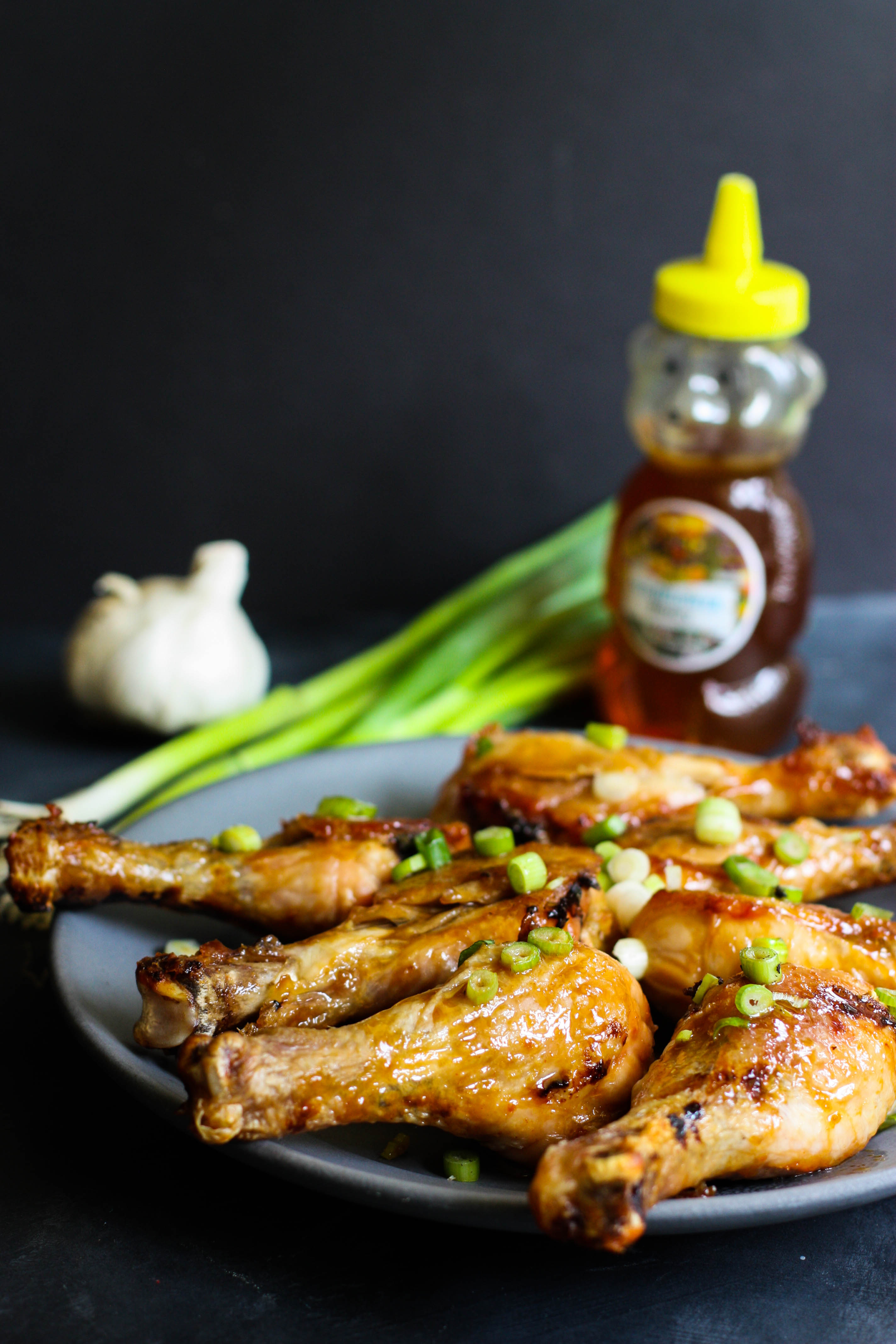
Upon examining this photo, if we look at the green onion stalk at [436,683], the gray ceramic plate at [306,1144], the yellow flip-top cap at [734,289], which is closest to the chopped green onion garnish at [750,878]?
the gray ceramic plate at [306,1144]

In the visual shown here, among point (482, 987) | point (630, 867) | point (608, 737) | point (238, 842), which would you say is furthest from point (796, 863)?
point (238, 842)

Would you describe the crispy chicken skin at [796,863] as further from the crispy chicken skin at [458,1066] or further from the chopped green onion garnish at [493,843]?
the crispy chicken skin at [458,1066]

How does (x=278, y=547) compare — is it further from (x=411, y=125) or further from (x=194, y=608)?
(x=411, y=125)

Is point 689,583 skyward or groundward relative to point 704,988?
skyward

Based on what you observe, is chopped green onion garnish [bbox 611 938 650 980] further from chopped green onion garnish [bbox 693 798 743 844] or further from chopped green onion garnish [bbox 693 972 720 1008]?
chopped green onion garnish [bbox 693 798 743 844]

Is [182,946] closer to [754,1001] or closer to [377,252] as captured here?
[754,1001]

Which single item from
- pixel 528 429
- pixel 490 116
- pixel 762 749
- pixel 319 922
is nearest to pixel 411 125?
pixel 490 116

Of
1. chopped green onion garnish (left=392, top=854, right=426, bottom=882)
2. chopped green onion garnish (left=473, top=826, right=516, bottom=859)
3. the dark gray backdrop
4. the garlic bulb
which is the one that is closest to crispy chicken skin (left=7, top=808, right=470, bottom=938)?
chopped green onion garnish (left=392, top=854, right=426, bottom=882)
